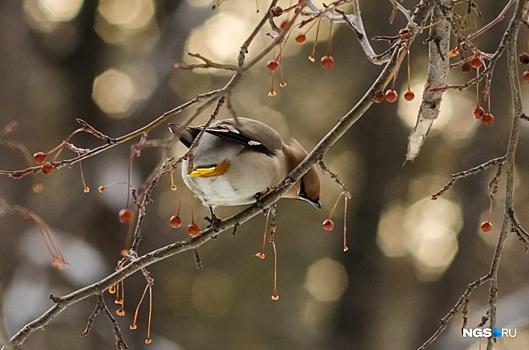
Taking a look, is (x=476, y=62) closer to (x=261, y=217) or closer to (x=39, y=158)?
(x=39, y=158)

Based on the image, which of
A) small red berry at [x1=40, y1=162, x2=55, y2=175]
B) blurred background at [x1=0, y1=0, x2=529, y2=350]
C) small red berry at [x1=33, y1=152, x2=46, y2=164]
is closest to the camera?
small red berry at [x1=40, y1=162, x2=55, y2=175]

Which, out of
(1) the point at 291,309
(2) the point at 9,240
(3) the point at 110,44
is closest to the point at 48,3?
(3) the point at 110,44

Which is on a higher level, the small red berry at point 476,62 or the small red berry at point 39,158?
the small red berry at point 476,62

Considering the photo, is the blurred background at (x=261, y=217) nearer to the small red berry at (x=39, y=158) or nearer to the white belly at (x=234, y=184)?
the white belly at (x=234, y=184)

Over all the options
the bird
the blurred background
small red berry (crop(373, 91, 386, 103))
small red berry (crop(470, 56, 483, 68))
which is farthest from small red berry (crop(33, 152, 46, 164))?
the blurred background

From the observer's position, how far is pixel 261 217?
5.23 m

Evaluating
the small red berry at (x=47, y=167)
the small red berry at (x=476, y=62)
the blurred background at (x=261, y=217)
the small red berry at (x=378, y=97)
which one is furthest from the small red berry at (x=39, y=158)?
the blurred background at (x=261, y=217)

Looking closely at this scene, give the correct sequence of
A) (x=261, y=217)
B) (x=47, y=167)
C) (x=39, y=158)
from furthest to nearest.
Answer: (x=261, y=217) < (x=39, y=158) < (x=47, y=167)

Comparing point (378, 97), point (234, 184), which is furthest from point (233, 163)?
point (378, 97)

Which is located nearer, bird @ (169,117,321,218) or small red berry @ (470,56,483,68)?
small red berry @ (470,56,483,68)

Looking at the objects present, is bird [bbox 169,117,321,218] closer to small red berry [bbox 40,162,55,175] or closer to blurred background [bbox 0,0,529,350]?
small red berry [bbox 40,162,55,175]

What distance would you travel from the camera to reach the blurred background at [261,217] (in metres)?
4.76

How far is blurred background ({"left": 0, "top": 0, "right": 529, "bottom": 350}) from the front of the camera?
187 inches

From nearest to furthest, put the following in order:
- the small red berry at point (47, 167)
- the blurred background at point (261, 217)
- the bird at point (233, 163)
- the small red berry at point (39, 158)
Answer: the small red berry at point (47, 167) < the small red berry at point (39, 158) < the bird at point (233, 163) < the blurred background at point (261, 217)
